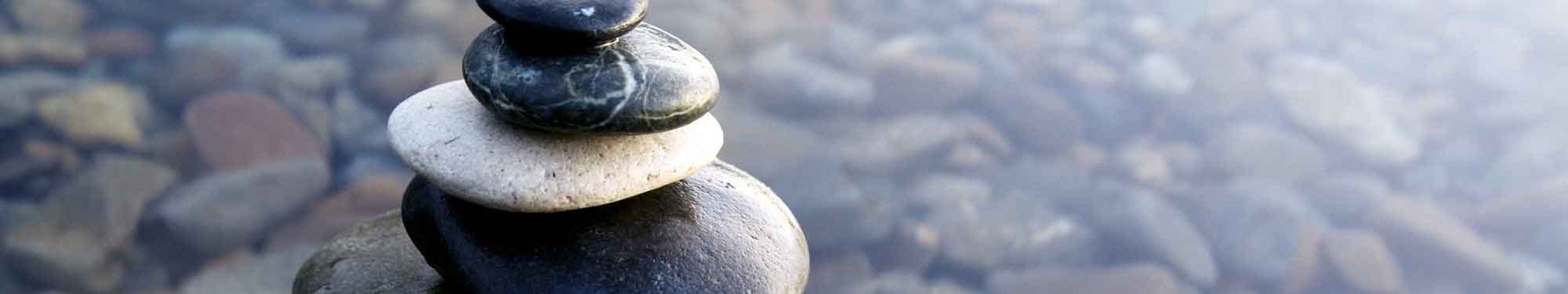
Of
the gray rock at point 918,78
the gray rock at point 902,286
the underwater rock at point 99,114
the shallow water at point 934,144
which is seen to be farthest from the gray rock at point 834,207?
the underwater rock at point 99,114

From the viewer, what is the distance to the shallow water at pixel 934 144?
3.41m

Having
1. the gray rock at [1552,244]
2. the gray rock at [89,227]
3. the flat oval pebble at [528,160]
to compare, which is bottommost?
the gray rock at [89,227]

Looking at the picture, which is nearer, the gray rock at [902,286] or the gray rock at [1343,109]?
the gray rock at [902,286]

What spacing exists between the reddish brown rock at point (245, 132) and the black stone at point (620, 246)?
1622mm

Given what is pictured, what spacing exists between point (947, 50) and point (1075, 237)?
1174 mm

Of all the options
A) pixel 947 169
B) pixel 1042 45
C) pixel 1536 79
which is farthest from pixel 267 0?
pixel 1536 79

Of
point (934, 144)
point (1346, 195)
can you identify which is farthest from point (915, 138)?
point (1346, 195)

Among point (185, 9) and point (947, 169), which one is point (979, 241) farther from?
point (185, 9)

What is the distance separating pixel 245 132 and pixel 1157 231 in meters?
2.84

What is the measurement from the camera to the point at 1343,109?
452 centimetres

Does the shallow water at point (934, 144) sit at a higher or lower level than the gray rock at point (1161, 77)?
lower

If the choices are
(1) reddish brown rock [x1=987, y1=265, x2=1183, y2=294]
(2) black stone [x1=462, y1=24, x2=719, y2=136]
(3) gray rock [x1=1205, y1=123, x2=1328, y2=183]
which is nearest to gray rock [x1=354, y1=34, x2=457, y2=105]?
(1) reddish brown rock [x1=987, y1=265, x2=1183, y2=294]

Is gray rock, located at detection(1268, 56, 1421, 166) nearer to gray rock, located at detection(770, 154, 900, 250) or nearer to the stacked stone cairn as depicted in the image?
gray rock, located at detection(770, 154, 900, 250)

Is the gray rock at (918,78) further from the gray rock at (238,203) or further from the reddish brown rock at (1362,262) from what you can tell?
the gray rock at (238,203)
